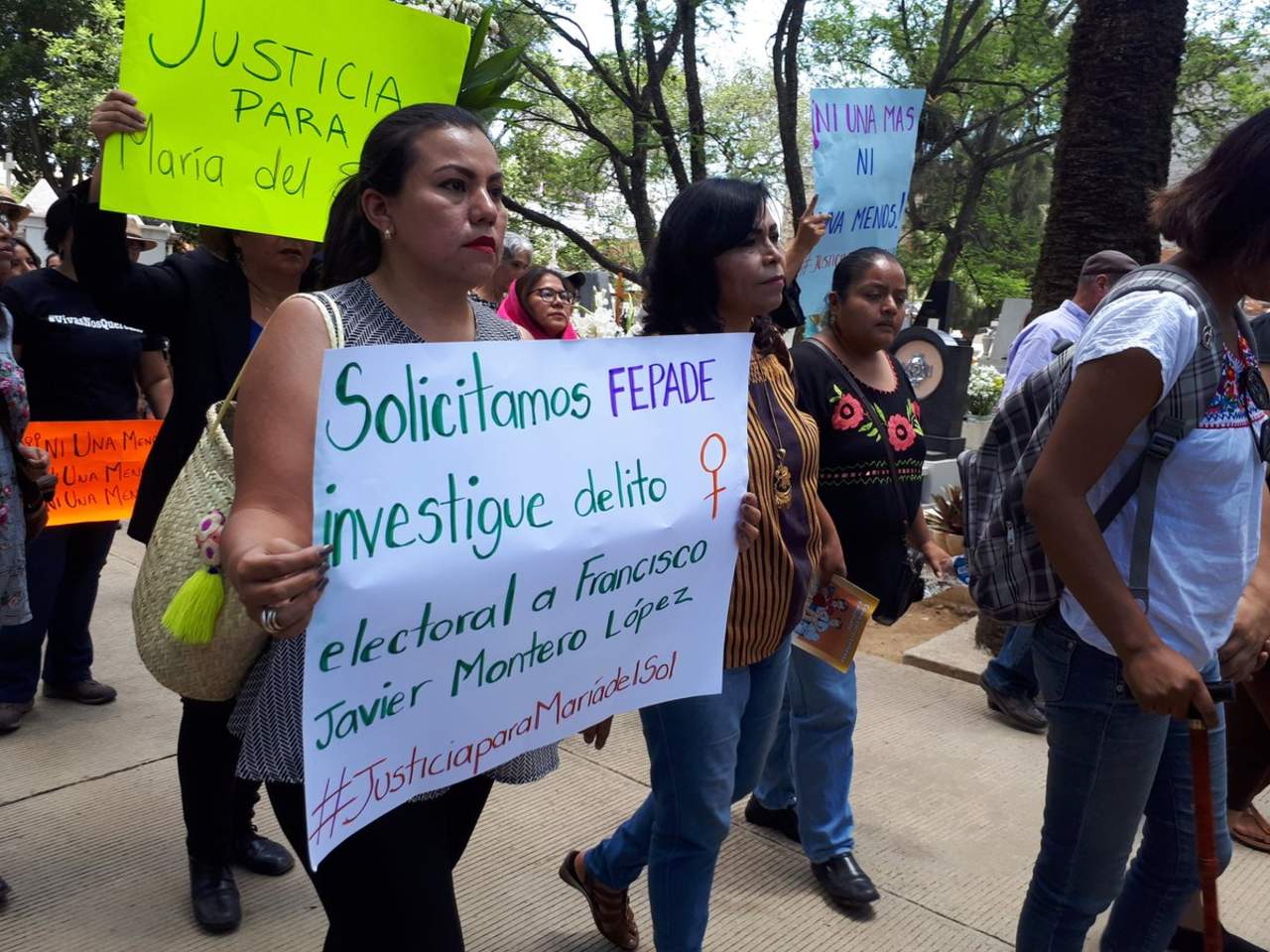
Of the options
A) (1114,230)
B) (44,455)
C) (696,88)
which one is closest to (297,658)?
(44,455)

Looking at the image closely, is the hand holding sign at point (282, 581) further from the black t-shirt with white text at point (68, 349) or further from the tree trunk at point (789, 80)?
the tree trunk at point (789, 80)

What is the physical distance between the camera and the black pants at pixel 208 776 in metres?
2.63

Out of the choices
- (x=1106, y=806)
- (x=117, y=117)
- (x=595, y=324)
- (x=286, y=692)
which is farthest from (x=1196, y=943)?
(x=595, y=324)

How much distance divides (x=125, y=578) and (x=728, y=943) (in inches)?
187

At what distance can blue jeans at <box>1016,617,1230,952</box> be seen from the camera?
6.61 ft

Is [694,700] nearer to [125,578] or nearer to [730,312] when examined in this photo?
[730,312]

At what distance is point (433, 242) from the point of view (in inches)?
69.4

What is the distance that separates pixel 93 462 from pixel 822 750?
3.02 m

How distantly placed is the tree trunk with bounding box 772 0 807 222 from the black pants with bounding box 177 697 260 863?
10.6 metres

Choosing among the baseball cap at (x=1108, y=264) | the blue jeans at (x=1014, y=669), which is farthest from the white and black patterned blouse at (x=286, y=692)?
the baseball cap at (x=1108, y=264)

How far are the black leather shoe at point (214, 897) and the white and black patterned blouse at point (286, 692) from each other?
1.28 meters

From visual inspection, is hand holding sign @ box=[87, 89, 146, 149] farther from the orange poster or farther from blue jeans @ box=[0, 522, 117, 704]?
blue jeans @ box=[0, 522, 117, 704]

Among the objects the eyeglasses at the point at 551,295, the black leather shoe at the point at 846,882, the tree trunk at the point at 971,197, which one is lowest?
the black leather shoe at the point at 846,882

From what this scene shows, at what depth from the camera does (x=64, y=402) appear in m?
4.27
